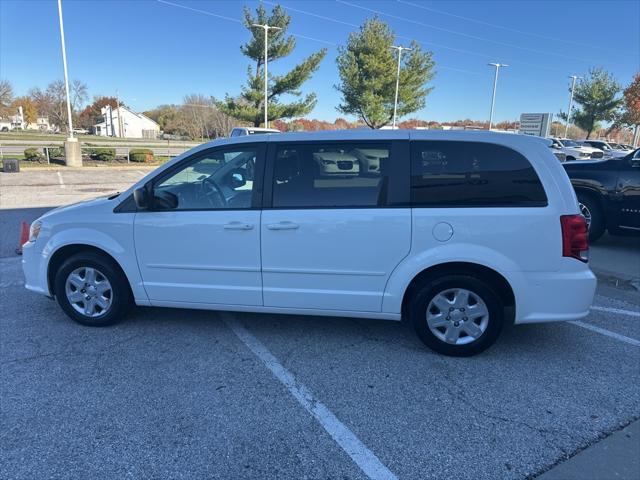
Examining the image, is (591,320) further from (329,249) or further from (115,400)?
(115,400)

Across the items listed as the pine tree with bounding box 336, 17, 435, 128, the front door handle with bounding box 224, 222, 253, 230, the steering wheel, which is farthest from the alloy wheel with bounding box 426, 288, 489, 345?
the pine tree with bounding box 336, 17, 435, 128

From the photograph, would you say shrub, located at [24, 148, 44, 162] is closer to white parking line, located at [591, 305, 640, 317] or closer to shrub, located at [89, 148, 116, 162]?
shrub, located at [89, 148, 116, 162]

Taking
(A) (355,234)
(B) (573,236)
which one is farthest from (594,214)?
(A) (355,234)

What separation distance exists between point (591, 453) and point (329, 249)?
212 centimetres

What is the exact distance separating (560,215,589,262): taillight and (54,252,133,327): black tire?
3.66 meters

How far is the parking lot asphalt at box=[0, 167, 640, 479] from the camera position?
2.48 m

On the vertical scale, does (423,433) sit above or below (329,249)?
below

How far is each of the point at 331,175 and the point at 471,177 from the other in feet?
3.57

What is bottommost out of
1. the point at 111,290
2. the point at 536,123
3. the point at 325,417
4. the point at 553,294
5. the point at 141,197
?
the point at 325,417

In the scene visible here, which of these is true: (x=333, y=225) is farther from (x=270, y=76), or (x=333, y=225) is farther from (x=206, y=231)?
(x=270, y=76)

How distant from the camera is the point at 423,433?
2729 millimetres

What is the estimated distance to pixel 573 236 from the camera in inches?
132

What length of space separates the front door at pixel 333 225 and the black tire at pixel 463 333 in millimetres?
312

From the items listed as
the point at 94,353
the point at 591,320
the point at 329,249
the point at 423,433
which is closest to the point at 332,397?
the point at 423,433
